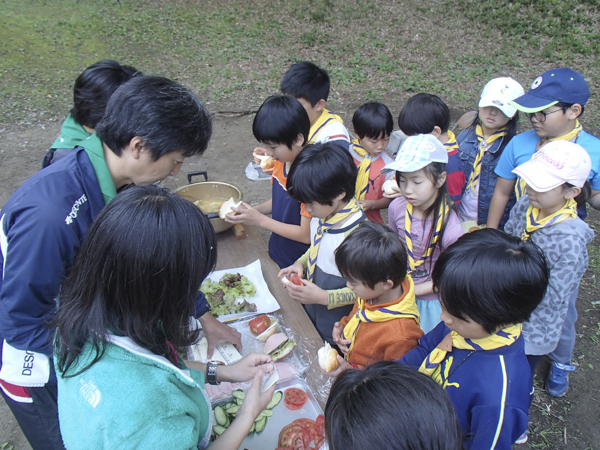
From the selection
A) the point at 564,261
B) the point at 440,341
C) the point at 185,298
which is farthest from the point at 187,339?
the point at 564,261

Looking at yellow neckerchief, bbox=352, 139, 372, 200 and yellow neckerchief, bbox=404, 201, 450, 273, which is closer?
yellow neckerchief, bbox=404, 201, 450, 273

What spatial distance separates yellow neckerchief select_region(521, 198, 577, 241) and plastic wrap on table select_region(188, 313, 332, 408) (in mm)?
1452

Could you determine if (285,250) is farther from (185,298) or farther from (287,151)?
(185,298)

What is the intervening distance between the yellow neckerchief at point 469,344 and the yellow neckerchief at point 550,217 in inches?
39.5

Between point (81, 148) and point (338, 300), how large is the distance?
4.82ft

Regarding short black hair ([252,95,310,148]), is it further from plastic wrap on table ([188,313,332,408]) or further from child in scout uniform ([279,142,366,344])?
plastic wrap on table ([188,313,332,408])

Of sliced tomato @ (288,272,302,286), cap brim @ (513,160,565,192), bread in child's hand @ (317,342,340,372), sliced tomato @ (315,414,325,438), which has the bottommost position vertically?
sliced tomato @ (315,414,325,438)

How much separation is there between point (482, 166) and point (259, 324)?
7.45 ft

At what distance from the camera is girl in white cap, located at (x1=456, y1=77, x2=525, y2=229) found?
300 cm

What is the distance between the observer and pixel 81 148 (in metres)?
1.62

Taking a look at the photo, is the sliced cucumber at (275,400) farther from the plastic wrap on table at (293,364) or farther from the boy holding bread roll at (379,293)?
the boy holding bread roll at (379,293)

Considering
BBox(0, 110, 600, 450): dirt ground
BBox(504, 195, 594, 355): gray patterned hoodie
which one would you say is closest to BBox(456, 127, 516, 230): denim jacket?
BBox(504, 195, 594, 355): gray patterned hoodie

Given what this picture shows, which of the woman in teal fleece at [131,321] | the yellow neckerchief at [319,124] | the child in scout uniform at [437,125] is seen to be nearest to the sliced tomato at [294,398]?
the woman in teal fleece at [131,321]

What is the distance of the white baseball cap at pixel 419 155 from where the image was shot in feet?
7.32
